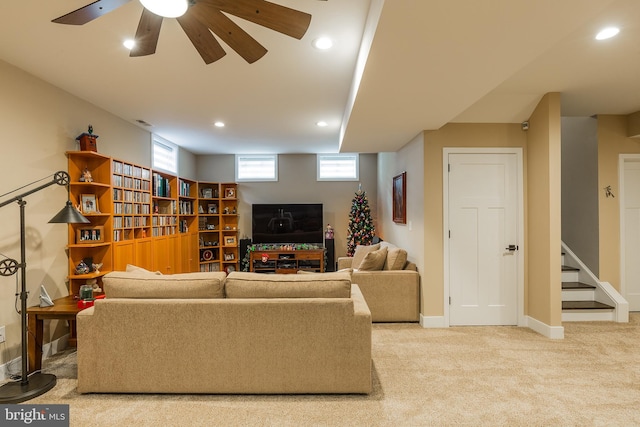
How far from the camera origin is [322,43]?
8.57 ft

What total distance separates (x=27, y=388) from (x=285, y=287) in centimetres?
200

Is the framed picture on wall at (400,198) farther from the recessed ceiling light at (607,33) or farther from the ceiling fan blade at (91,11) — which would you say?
the ceiling fan blade at (91,11)

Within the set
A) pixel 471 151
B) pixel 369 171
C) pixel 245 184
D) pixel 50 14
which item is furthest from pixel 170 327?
pixel 369 171

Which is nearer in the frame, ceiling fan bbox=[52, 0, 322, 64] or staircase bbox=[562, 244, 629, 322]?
ceiling fan bbox=[52, 0, 322, 64]

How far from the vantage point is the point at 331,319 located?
2.43m

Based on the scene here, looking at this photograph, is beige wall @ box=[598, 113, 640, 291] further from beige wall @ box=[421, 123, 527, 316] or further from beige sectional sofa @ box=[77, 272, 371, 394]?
beige sectional sofa @ box=[77, 272, 371, 394]

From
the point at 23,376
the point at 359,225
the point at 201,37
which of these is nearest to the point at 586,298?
the point at 359,225

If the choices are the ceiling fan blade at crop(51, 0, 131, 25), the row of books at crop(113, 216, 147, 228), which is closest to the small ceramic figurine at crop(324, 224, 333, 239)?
the row of books at crop(113, 216, 147, 228)

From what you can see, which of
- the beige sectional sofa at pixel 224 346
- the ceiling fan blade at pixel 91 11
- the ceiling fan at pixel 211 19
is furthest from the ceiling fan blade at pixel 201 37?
the beige sectional sofa at pixel 224 346

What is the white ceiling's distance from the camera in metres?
1.86

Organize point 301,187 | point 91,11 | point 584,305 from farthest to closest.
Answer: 1. point 301,187
2. point 584,305
3. point 91,11

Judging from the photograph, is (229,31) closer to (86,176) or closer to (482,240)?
(86,176)

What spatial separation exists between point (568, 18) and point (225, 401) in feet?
9.94

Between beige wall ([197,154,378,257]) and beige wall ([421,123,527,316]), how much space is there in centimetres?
347
